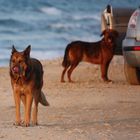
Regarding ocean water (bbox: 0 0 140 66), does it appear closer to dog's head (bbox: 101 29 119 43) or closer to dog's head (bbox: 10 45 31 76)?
dog's head (bbox: 101 29 119 43)

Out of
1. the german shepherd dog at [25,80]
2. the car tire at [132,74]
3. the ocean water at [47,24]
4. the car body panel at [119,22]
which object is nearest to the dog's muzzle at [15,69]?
the german shepherd dog at [25,80]

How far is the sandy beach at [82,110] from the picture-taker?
11078mm

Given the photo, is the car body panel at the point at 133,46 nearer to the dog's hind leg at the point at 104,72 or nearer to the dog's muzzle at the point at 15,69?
the dog's hind leg at the point at 104,72

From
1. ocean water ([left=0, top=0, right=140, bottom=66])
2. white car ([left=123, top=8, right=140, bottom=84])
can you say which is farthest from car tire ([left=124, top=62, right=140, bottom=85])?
ocean water ([left=0, top=0, right=140, bottom=66])

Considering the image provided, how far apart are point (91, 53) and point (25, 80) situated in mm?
7041

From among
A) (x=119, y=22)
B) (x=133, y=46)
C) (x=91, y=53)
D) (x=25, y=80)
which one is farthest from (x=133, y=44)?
(x=25, y=80)

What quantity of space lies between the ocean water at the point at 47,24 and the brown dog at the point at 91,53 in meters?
5.66

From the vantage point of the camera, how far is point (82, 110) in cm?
1373

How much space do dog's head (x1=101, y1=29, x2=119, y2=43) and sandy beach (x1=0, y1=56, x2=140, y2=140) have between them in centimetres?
83

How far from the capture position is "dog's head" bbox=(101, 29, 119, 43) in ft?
59.4

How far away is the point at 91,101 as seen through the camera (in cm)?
1491

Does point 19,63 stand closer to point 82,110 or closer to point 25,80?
point 25,80

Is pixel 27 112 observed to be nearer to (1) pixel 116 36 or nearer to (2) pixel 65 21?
(1) pixel 116 36

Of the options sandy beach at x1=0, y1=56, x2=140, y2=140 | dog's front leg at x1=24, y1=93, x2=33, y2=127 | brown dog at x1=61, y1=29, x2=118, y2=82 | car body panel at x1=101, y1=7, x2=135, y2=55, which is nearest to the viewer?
sandy beach at x1=0, y1=56, x2=140, y2=140
